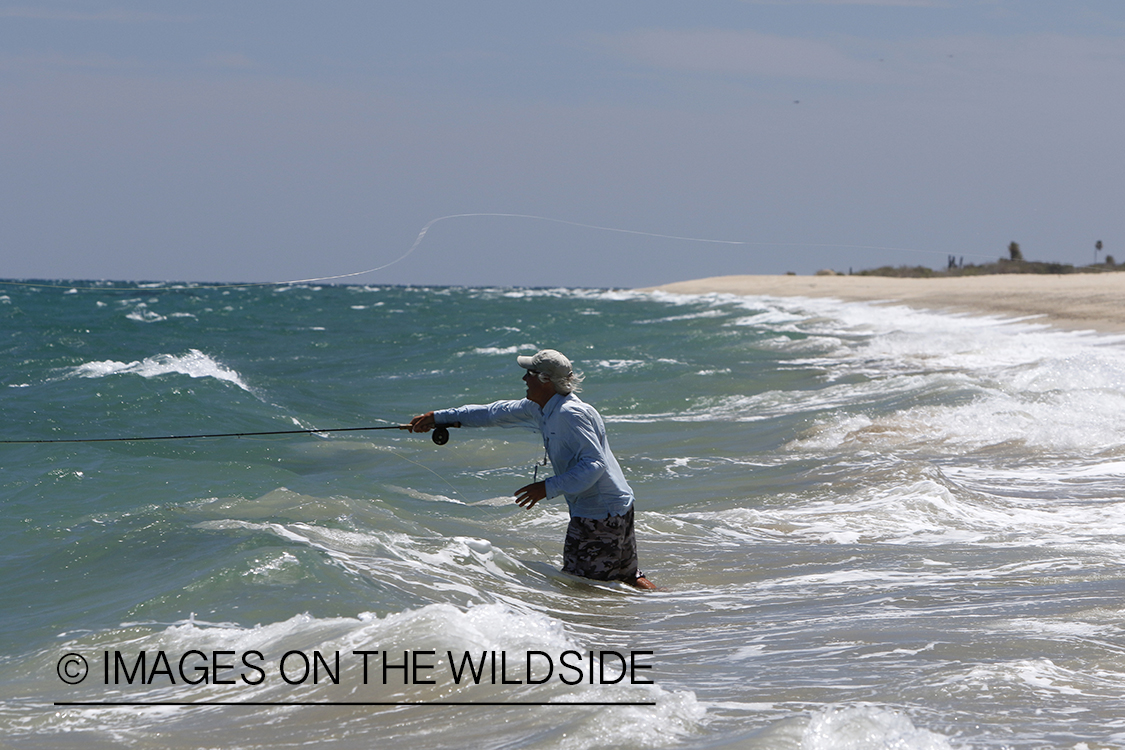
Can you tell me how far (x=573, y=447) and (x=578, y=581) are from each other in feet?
2.55

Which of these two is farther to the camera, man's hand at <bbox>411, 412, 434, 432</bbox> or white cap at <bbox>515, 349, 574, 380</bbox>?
man's hand at <bbox>411, 412, 434, 432</bbox>

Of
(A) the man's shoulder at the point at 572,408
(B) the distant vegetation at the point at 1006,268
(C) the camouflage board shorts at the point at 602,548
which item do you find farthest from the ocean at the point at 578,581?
(B) the distant vegetation at the point at 1006,268

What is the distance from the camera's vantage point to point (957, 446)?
36.0ft

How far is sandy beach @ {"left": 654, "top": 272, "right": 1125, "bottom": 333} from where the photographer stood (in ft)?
96.2

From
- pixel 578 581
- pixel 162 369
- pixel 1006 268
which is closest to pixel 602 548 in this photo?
pixel 578 581

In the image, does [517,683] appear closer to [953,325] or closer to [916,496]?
[916,496]

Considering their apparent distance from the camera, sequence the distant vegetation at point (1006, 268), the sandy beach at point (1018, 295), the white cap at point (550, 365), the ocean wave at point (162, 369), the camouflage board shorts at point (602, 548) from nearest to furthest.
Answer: the white cap at point (550, 365) < the camouflage board shorts at point (602, 548) < the ocean wave at point (162, 369) < the sandy beach at point (1018, 295) < the distant vegetation at point (1006, 268)

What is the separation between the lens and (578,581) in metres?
5.77

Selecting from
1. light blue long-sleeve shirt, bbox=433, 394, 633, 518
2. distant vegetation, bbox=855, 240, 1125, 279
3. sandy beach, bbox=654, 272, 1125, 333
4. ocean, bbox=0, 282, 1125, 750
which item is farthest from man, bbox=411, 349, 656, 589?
distant vegetation, bbox=855, 240, 1125, 279

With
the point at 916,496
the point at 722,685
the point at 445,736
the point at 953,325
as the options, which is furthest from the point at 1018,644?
the point at 953,325

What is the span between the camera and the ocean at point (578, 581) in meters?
3.81

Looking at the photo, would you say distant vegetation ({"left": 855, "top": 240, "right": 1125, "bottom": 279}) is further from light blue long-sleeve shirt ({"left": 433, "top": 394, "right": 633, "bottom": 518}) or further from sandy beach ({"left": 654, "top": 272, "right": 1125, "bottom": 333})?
light blue long-sleeve shirt ({"left": 433, "top": 394, "right": 633, "bottom": 518})

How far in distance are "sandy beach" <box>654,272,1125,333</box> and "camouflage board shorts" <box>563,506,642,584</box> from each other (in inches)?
848

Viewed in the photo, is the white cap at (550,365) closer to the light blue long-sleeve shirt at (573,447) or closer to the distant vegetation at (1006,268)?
the light blue long-sleeve shirt at (573,447)
